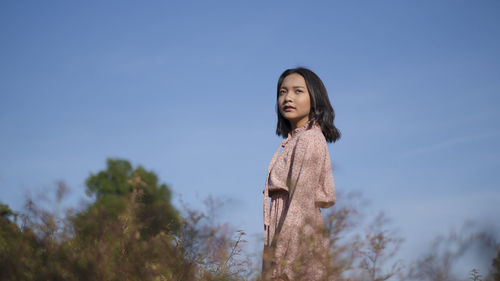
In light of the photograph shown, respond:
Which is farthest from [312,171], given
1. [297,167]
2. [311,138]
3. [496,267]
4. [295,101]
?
[496,267]

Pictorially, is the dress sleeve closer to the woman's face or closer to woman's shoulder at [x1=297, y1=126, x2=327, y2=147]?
woman's shoulder at [x1=297, y1=126, x2=327, y2=147]

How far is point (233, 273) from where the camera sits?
3078 millimetres

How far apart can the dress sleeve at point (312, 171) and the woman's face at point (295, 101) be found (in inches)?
15.3

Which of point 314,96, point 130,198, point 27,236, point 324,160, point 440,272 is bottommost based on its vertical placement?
point 440,272

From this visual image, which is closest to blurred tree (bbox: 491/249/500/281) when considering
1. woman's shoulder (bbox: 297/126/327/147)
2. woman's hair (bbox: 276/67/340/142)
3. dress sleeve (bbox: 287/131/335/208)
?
dress sleeve (bbox: 287/131/335/208)

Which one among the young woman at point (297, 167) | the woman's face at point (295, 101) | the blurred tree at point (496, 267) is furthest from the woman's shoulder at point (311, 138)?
the blurred tree at point (496, 267)

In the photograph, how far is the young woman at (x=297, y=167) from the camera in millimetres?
3877

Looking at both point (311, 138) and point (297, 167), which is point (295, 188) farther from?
point (311, 138)

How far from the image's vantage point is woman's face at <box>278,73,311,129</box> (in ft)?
15.8

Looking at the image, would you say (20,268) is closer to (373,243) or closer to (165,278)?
(165,278)

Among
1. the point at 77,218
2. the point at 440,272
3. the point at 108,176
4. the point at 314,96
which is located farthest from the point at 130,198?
the point at 108,176

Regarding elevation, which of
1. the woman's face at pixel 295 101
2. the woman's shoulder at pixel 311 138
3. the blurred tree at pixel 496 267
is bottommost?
the blurred tree at pixel 496 267

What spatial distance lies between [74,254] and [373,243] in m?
1.67

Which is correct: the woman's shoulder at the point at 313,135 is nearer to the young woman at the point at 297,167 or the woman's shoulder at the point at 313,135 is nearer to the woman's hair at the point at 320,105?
the young woman at the point at 297,167
